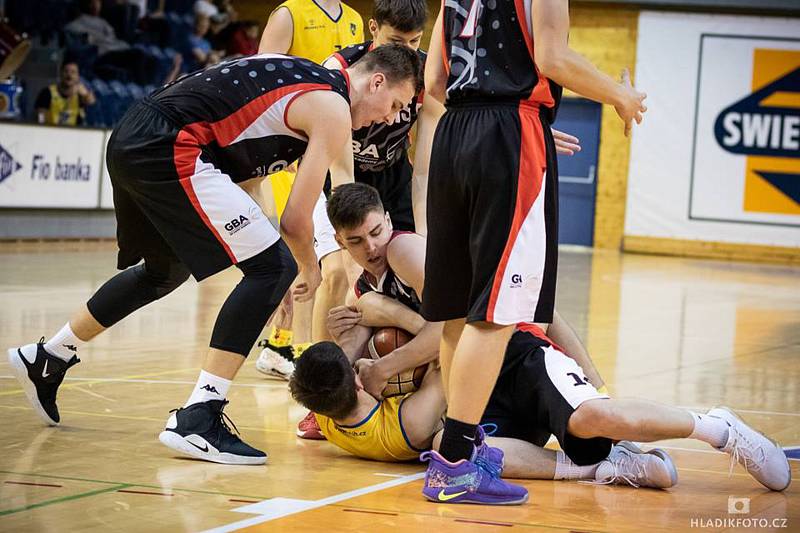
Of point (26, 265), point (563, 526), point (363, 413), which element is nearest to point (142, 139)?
point (363, 413)

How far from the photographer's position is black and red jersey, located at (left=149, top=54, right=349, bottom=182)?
4.24 m

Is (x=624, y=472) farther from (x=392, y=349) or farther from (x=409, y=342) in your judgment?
(x=392, y=349)

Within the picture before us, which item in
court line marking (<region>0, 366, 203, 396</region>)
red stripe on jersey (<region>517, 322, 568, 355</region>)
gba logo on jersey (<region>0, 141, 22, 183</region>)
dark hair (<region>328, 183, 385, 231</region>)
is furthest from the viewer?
gba logo on jersey (<region>0, 141, 22, 183</region>)

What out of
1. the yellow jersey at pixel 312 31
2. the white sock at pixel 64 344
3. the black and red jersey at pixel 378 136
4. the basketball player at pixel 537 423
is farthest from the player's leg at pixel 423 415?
the yellow jersey at pixel 312 31

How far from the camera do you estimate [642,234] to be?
1934 cm

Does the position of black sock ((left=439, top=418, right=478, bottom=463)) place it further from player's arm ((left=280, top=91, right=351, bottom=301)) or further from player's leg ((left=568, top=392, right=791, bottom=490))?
player's arm ((left=280, top=91, right=351, bottom=301))

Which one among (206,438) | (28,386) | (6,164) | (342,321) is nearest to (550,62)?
(342,321)

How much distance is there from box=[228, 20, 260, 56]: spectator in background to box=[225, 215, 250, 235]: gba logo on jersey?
1482 centimetres

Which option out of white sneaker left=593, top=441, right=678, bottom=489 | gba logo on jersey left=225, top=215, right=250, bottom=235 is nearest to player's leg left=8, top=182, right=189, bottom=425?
gba logo on jersey left=225, top=215, right=250, bottom=235

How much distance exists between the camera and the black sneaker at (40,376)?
4.60 metres

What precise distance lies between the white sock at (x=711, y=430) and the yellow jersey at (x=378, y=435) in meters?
0.97

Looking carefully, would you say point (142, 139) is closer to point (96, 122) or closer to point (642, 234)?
point (96, 122)

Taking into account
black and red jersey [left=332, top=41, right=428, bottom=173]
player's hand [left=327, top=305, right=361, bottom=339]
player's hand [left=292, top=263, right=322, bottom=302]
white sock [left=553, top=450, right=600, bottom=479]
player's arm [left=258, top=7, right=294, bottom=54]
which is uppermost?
player's arm [left=258, top=7, right=294, bottom=54]

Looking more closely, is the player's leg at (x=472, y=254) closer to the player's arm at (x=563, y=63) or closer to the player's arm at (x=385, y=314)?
the player's arm at (x=563, y=63)
